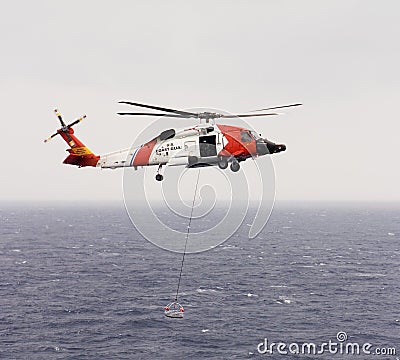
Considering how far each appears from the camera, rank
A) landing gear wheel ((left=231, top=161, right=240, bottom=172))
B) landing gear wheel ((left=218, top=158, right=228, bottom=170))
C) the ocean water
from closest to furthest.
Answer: landing gear wheel ((left=231, top=161, right=240, bottom=172))
landing gear wheel ((left=218, top=158, right=228, bottom=170))
the ocean water

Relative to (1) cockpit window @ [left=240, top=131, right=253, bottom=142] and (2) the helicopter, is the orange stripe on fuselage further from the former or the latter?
(1) cockpit window @ [left=240, top=131, right=253, bottom=142]

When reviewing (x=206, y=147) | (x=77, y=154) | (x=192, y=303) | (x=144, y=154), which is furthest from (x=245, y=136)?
(x=192, y=303)

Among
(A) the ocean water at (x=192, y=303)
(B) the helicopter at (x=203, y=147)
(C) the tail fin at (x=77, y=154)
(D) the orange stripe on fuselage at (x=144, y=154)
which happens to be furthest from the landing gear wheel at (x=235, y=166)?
(A) the ocean water at (x=192, y=303)

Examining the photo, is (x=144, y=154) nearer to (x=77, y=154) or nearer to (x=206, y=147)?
(x=206, y=147)

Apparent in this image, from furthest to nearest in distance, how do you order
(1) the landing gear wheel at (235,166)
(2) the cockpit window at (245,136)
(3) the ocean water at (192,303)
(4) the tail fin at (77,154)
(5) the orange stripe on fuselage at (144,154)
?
(3) the ocean water at (192,303) < (4) the tail fin at (77,154) < (5) the orange stripe on fuselage at (144,154) < (2) the cockpit window at (245,136) < (1) the landing gear wheel at (235,166)

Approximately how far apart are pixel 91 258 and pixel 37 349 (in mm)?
75021

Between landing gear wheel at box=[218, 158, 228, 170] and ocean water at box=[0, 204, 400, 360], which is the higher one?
landing gear wheel at box=[218, 158, 228, 170]

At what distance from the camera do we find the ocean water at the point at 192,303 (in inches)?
3110

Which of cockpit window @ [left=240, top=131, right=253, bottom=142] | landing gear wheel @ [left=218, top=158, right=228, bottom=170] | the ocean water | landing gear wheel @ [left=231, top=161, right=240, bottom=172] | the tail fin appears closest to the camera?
landing gear wheel @ [left=231, top=161, right=240, bottom=172]

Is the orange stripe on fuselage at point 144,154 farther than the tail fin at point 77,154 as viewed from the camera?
No

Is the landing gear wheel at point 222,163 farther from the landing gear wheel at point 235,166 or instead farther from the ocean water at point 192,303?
the ocean water at point 192,303

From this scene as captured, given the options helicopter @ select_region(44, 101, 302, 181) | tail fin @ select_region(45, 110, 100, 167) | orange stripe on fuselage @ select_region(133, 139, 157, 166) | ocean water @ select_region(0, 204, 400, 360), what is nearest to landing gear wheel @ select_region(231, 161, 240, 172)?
helicopter @ select_region(44, 101, 302, 181)

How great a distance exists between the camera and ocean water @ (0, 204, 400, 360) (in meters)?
79.0

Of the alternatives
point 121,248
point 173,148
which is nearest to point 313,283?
point 121,248
